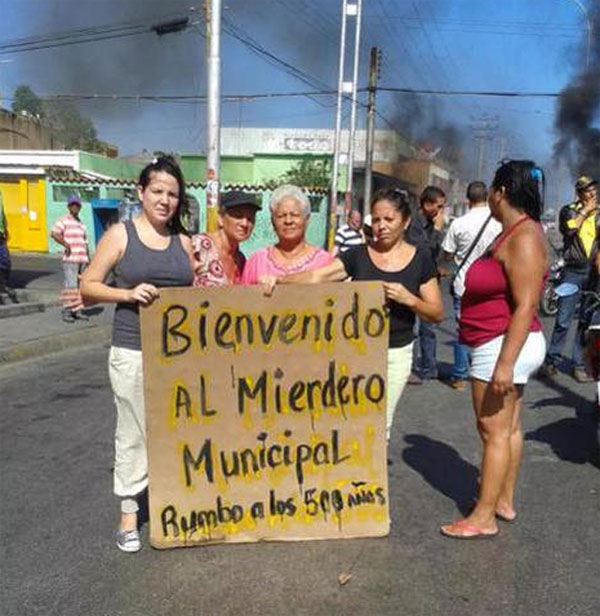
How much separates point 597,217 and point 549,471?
3.73 metres

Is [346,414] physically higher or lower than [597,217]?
lower

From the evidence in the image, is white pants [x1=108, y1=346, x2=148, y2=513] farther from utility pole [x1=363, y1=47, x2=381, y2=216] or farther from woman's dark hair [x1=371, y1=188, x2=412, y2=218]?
utility pole [x1=363, y1=47, x2=381, y2=216]

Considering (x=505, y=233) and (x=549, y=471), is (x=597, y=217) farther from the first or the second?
(x=505, y=233)

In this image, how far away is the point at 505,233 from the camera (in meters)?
3.42

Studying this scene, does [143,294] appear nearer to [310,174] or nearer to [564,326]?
[564,326]

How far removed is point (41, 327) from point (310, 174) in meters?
27.4

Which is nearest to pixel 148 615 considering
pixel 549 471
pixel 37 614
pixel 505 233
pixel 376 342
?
pixel 37 614

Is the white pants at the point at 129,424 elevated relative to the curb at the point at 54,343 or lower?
elevated

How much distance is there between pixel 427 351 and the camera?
7.06m

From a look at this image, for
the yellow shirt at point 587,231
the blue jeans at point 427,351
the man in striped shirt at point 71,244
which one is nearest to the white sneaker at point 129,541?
the blue jeans at point 427,351

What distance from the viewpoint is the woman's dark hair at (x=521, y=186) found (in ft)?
11.2

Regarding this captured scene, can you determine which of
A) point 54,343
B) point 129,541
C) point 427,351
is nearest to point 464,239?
point 427,351

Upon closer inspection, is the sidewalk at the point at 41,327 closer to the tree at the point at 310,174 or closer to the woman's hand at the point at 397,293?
the woman's hand at the point at 397,293

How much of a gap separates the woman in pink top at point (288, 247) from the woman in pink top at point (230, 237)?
165mm
